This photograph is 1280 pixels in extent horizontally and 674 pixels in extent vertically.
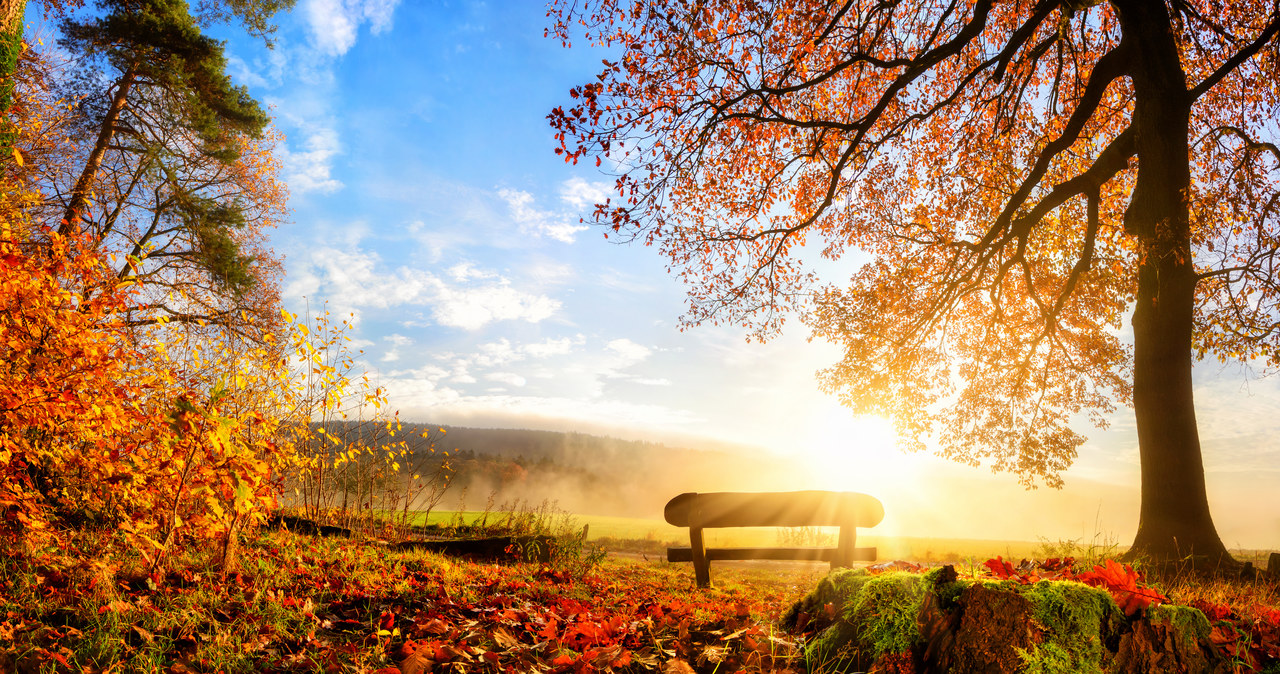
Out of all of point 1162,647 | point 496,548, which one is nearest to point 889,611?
point 1162,647

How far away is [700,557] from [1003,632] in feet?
19.1

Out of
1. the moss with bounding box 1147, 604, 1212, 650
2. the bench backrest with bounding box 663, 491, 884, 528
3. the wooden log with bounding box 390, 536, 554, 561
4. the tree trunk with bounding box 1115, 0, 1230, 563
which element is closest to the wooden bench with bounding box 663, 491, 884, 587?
the bench backrest with bounding box 663, 491, 884, 528

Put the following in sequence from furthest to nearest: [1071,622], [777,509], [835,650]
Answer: [777,509] < [835,650] < [1071,622]

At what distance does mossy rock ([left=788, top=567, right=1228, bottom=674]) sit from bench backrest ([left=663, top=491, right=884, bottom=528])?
15.3ft

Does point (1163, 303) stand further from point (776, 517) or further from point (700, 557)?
point (700, 557)

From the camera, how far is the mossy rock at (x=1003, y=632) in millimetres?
2662

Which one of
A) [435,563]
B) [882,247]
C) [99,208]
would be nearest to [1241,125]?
[882,247]

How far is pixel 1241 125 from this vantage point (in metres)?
11.0

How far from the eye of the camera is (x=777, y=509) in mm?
8031

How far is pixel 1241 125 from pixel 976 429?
7.26 metres

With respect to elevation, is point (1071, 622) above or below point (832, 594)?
above

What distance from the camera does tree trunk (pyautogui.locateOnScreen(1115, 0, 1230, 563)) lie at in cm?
781

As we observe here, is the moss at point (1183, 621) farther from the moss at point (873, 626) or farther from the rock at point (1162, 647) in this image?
the moss at point (873, 626)

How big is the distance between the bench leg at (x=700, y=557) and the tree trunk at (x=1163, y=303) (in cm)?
555
